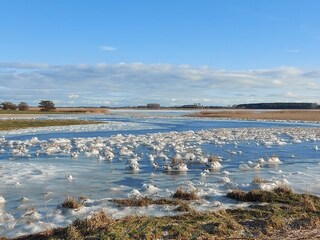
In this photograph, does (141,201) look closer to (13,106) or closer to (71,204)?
(71,204)

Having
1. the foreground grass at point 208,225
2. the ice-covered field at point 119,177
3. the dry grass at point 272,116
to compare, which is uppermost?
the dry grass at point 272,116

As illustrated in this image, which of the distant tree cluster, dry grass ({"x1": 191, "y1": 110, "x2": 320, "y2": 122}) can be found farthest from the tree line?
dry grass ({"x1": 191, "y1": 110, "x2": 320, "y2": 122})

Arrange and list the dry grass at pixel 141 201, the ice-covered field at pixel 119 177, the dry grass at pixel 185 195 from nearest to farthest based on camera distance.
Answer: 1. the ice-covered field at pixel 119 177
2. the dry grass at pixel 141 201
3. the dry grass at pixel 185 195

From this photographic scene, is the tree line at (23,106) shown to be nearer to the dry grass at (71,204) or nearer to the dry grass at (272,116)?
the dry grass at (272,116)

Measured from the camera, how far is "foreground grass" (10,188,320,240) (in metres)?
Answer: 6.87

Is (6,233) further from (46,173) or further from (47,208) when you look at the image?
(46,173)

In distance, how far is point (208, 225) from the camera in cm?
740

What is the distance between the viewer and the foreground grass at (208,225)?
6.87m

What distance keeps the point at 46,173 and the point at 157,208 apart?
573 centimetres

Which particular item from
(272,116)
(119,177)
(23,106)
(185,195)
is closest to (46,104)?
(23,106)

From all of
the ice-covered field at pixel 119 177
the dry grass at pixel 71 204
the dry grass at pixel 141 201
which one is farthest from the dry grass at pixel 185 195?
the dry grass at pixel 71 204

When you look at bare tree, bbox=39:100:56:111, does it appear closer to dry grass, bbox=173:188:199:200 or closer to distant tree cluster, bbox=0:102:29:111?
distant tree cluster, bbox=0:102:29:111

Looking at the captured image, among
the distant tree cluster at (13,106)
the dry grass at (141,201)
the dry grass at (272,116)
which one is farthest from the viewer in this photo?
the distant tree cluster at (13,106)

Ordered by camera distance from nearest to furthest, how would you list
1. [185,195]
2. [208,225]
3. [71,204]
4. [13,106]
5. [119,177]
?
[208,225] → [71,204] → [185,195] → [119,177] → [13,106]
